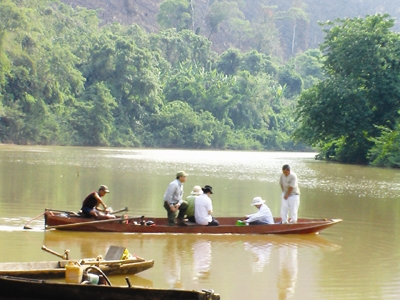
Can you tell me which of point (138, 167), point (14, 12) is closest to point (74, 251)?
point (138, 167)

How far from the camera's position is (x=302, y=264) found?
41.6ft

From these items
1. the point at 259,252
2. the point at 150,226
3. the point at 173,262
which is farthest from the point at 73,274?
the point at 150,226

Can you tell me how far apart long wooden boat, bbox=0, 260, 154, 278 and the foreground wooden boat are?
1.90 ft

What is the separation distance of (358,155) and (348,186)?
17.5 meters

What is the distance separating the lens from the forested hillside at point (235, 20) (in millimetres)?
122812

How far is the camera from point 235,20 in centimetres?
13025

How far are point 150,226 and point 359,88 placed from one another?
103ft

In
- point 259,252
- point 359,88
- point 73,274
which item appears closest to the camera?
point 73,274

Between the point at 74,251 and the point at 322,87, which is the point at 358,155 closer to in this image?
the point at 322,87

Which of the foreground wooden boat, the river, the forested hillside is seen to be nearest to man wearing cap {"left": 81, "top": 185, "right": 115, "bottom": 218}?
the river

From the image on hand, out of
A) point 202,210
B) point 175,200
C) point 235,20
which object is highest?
point 235,20

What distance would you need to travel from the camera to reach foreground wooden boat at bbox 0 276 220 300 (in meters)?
8.71

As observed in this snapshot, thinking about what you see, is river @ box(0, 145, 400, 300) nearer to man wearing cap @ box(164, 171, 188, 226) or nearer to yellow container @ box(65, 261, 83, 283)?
man wearing cap @ box(164, 171, 188, 226)

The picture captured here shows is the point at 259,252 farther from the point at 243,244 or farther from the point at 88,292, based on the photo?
the point at 88,292
